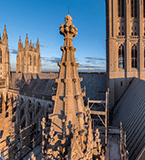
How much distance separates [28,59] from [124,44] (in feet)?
152

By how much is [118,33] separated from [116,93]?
12.8 meters

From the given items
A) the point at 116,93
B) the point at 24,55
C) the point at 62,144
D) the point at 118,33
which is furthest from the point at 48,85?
the point at 24,55

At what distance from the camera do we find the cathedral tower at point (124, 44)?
2400 centimetres

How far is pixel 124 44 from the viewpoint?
24.7 m

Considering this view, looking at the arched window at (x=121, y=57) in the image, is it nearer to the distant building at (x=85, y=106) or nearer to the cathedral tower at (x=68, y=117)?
the distant building at (x=85, y=106)

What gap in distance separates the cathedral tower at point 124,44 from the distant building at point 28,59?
143 feet

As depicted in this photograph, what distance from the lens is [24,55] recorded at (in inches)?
2251

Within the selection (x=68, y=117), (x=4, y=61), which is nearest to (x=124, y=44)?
(x=68, y=117)

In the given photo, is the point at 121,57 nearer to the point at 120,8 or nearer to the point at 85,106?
the point at 120,8

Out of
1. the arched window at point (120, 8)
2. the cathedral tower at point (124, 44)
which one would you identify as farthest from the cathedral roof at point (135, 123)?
the arched window at point (120, 8)

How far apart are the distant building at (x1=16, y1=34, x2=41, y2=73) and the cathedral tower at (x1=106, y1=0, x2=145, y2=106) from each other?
43492 millimetres

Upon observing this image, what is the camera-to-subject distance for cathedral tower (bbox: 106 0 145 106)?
78.7ft

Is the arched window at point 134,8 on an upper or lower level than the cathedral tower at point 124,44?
upper

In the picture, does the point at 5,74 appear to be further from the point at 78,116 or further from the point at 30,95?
the point at 78,116
